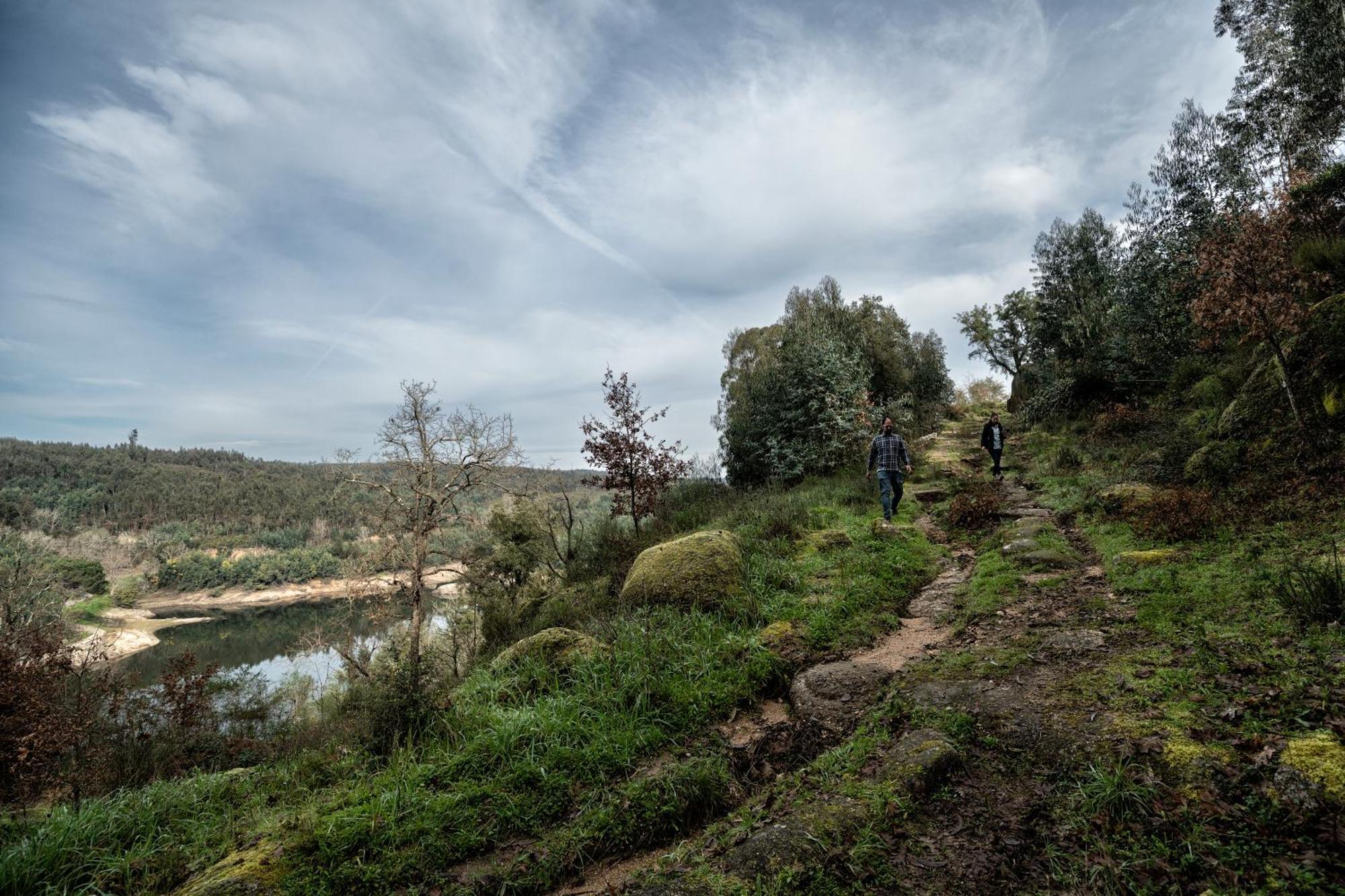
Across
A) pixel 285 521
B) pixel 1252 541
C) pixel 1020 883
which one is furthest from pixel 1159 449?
pixel 285 521

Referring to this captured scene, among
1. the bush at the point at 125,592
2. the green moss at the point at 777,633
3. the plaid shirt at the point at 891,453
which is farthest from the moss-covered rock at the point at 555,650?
the bush at the point at 125,592

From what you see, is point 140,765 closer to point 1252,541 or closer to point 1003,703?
point 1003,703

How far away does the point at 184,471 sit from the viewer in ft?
465

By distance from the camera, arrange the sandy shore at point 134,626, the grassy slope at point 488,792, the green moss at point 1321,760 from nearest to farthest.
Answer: the green moss at point 1321,760
the grassy slope at point 488,792
the sandy shore at point 134,626

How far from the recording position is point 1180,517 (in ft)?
20.9

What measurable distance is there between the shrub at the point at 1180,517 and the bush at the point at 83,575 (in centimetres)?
6748

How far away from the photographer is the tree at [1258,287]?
7488mm

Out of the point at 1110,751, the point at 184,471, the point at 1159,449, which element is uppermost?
the point at 184,471

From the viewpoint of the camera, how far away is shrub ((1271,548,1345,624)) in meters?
3.62

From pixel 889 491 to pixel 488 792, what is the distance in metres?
8.51

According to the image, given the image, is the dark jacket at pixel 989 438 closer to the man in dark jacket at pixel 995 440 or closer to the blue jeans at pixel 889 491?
the man in dark jacket at pixel 995 440

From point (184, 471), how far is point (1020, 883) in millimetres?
192898

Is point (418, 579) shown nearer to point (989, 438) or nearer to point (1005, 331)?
point (989, 438)

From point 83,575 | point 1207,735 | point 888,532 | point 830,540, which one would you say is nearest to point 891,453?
point 888,532
